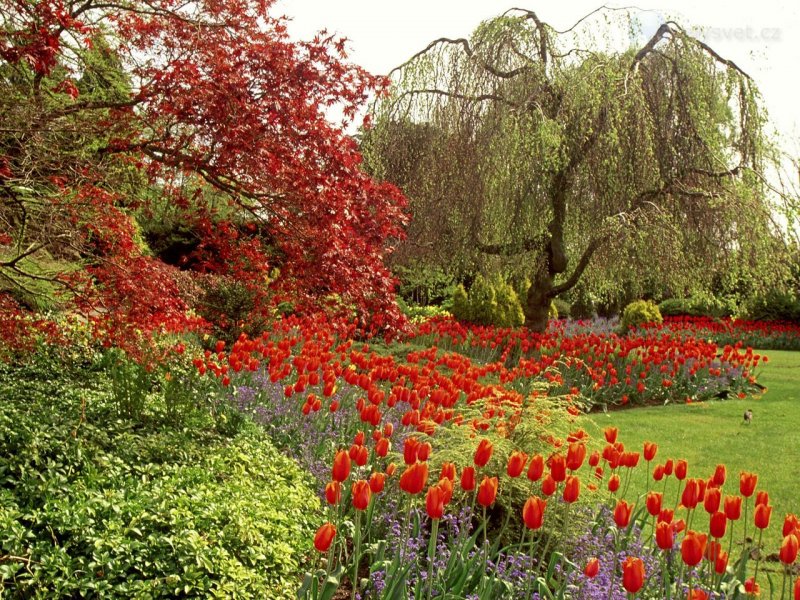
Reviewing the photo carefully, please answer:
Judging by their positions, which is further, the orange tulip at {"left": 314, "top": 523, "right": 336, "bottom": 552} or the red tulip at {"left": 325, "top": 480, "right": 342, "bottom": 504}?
the red tulip at {"left": 325, "top": 480, "right": 342, "bottom": 504}

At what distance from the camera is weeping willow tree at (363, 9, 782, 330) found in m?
10.9

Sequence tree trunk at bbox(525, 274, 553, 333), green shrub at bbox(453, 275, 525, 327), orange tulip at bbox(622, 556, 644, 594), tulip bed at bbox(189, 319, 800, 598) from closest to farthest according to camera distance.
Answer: orange tulip at bbox(622, 556, 644, 594)
tulip bed at bbox(189, 319, 800, 598)
tree trunk at bbox(525, 274, 553, 333)
green shrub at bbox(453, 275, 525, 327)

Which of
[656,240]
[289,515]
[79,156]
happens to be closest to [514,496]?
[289,515]

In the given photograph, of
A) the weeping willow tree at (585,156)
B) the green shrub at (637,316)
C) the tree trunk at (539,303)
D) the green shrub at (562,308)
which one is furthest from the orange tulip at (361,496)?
the green shrub at (562,308)

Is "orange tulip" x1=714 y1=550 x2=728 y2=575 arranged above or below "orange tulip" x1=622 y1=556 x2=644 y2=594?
below

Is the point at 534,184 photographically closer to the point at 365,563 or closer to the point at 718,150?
the point at 718,150

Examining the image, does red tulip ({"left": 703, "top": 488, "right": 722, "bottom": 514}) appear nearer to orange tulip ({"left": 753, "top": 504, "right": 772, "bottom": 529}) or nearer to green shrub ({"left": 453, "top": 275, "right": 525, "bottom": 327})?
orange tulip ({"left": 753, "top": 504, "right": 772, "bottom": 529})

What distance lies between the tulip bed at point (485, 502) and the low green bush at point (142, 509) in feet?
0.95

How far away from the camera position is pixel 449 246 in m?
12.6

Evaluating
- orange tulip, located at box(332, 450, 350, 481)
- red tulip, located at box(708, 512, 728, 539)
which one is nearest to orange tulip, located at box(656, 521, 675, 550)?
red tulip, located at box(708, 512, 728, 539)

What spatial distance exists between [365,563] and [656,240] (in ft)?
26.1

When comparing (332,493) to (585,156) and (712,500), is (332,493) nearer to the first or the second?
(712,500)

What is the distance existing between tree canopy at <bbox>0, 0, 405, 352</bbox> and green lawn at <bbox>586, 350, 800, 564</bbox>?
2.99m

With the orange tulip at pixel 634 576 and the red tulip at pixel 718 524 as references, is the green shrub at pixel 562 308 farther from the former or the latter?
the orange tulip at pixel 634 576
